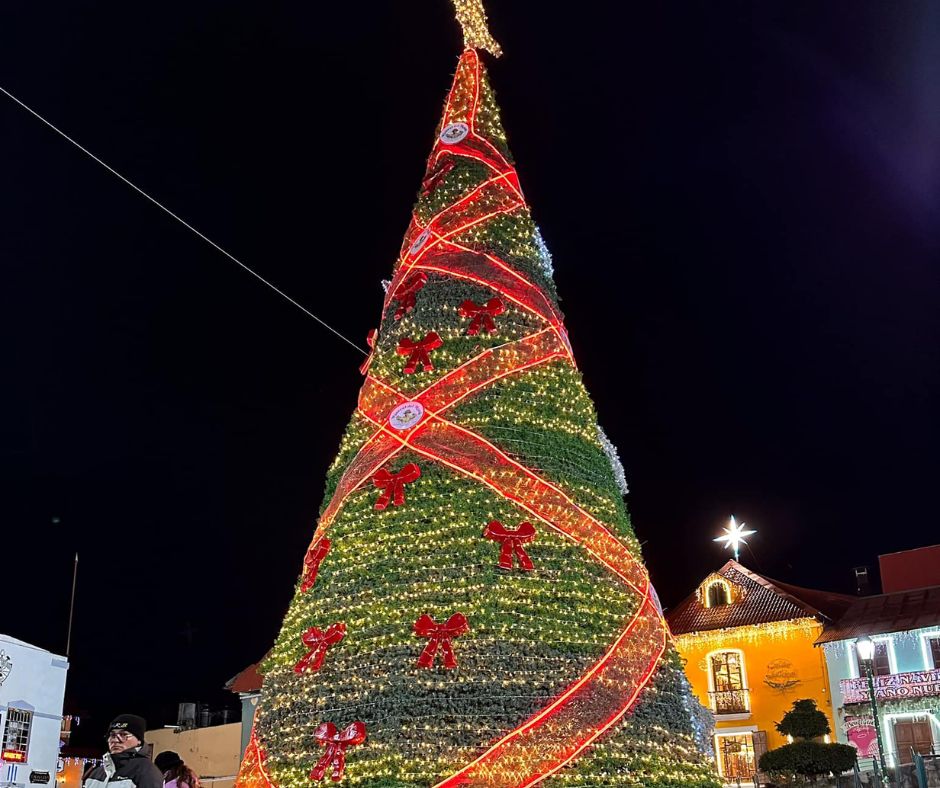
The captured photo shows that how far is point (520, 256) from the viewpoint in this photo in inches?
433

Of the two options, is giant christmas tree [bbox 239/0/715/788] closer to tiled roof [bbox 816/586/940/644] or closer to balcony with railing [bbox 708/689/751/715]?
tiled roof [bbox 816/586/940/644]

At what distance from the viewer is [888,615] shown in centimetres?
2558

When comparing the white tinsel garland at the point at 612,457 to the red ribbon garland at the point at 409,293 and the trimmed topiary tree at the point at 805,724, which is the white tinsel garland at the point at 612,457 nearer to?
the red ribbon garland at the point at 409,293

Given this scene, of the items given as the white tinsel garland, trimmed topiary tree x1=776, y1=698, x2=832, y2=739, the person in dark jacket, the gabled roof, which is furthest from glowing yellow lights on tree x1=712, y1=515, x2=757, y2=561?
the person in dark jacket

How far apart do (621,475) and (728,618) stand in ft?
61.1

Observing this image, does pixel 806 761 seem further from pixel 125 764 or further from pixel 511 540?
pixel 125 764

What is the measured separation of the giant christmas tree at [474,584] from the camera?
8180mm

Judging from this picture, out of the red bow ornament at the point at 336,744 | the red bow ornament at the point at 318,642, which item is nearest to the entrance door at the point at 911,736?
the red bow ornament at the point at 318,642

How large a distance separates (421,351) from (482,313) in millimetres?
758

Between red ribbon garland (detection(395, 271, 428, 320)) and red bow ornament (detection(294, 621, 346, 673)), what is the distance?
3543mm

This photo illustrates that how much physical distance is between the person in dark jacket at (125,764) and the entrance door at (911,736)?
2339cm

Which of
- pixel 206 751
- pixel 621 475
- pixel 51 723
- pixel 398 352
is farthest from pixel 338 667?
pixel 206 751

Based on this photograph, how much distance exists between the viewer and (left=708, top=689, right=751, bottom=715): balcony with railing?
88.7 ft

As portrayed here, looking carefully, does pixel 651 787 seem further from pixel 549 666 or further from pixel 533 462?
pixel 533 462
